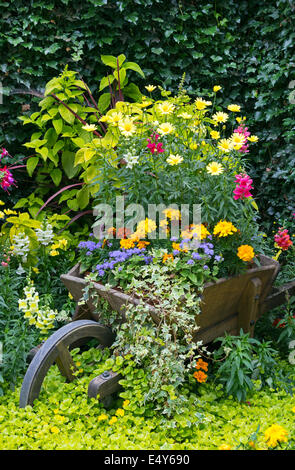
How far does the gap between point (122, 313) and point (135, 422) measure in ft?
1.63

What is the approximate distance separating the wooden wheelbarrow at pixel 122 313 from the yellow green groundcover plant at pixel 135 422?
82 mm

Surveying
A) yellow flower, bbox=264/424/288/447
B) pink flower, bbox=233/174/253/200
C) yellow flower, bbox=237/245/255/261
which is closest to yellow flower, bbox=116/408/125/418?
yellow flower, bbox=264/424/288/447

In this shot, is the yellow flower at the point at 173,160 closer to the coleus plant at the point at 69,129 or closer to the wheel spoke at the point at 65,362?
the coleus plant at the point at 69,129

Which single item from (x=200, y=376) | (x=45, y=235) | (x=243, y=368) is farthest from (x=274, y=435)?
(x=45, y=235)

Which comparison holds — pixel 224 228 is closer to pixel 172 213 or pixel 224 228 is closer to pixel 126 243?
pixel 172 213

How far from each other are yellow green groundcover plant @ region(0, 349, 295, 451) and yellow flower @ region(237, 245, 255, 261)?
0.67m

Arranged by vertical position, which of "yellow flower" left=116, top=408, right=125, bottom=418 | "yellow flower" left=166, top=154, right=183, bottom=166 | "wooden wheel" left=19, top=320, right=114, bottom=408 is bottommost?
"yellow flower" left=116, top=408, right=125, bottom=418

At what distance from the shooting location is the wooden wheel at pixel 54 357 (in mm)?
2141

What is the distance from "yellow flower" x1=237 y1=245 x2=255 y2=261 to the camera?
2.29m

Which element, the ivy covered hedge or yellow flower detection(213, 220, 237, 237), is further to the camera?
the ivy covered hedge

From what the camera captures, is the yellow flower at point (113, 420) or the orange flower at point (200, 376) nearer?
the yellow flower at point (113, 420)

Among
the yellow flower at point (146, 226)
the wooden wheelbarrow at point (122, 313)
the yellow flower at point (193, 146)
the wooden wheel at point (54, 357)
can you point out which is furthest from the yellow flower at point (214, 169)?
the wooden wheel at point (54, 357)

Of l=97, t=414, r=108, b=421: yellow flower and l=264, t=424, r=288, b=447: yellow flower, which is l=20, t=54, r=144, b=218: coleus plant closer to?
l=97, t=414, r=108, b=421: yellow flower

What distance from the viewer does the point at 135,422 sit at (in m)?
2.08
